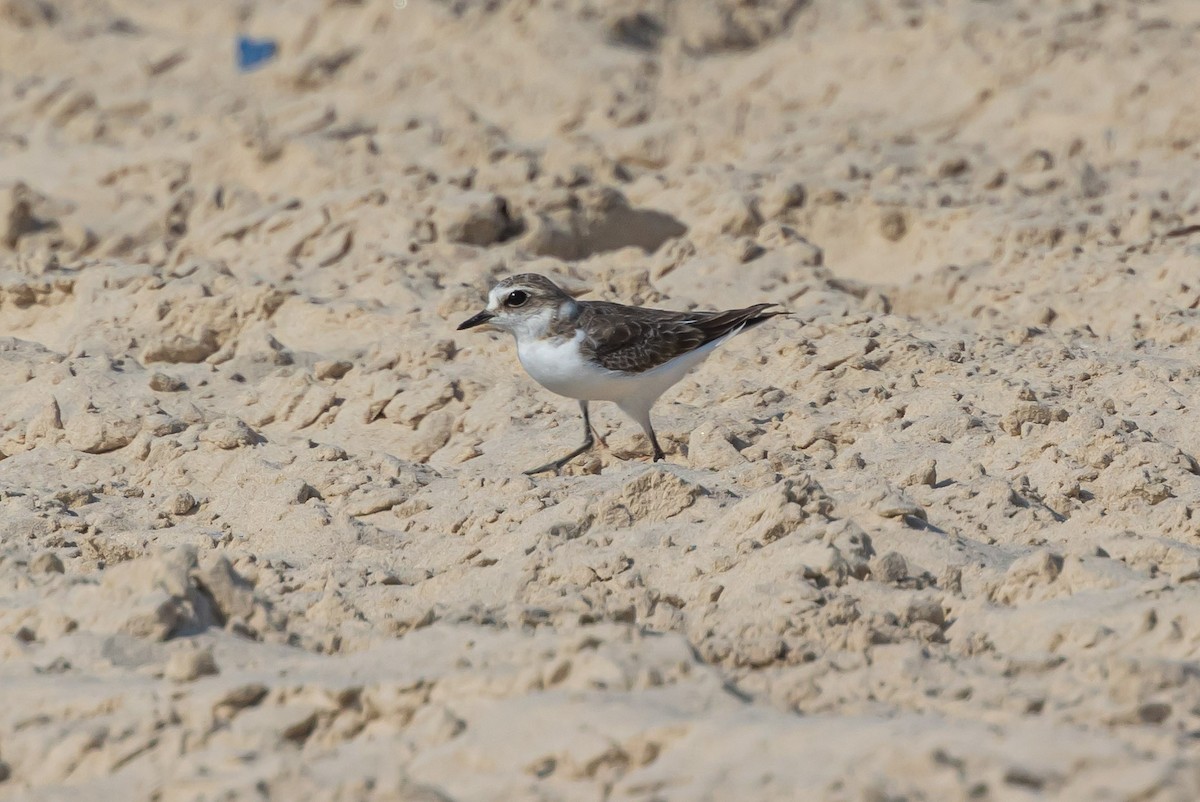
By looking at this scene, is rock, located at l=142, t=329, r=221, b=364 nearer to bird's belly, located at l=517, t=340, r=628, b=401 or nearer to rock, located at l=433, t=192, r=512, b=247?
rock, located at l=433, t=192, r=512, b=247

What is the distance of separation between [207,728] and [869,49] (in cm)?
932

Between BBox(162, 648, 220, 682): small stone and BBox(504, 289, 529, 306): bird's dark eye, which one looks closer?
BBox(162, 648, 220, 682): small stone

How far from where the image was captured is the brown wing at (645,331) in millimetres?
5951

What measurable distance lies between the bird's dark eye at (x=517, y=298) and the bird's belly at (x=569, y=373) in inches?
7.6

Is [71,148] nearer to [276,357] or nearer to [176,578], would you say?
[276,357]

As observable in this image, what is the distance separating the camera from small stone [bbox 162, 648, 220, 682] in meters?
3.63

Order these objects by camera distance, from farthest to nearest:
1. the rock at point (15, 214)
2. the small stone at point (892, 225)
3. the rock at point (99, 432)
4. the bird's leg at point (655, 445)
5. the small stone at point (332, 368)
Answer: the rock at point (15, 214)
the small stone at point (892, 225)
the small stone at point (332, 368)
the rock at point (99, 432)
the bird's leg at point (655, 445)

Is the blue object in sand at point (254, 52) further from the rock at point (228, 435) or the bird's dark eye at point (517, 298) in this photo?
the bird's dark eye at point (517, 298)

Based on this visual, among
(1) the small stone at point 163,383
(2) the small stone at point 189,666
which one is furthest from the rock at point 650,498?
(1) the small stone at point 163,383

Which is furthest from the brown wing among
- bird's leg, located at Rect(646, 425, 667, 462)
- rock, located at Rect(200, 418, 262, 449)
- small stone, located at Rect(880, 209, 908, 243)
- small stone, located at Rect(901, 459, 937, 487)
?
small stone, located at Rect(880, 209, 908, 243)

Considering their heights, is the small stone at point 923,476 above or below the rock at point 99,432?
below

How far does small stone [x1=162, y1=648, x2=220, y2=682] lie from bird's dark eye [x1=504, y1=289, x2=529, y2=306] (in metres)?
2.69

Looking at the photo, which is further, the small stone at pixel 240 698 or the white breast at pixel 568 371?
the white breast at pixel 568 371

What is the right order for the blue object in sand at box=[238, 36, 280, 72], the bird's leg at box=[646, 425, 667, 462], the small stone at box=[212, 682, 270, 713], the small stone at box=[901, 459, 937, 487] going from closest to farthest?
1. the small stone at box=[212, 682, 270, 713]
2. the small stone at box=[901, 459, 937, 487]
3. the bird's leg at box=[646, 425, 667, 462]
4. the blue object in sand at box=[238, 36, 280, 72]
